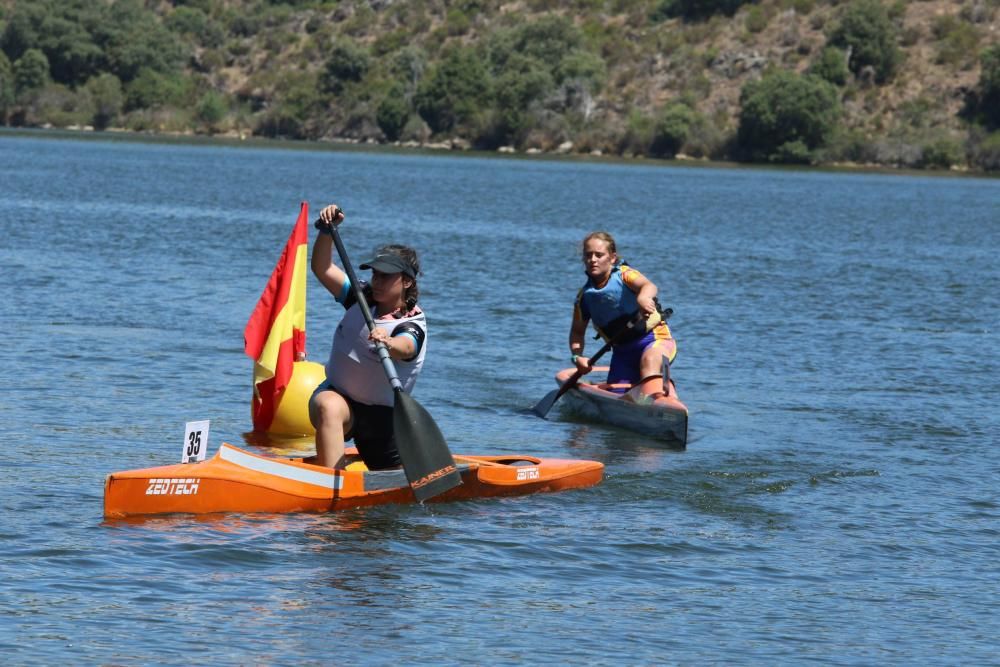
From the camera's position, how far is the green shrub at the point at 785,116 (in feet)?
336

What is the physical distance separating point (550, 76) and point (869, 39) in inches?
876

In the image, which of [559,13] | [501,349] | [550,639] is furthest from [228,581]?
[559,13]

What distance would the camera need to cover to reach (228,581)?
30.0 ft

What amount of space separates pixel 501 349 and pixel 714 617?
11.3 meters

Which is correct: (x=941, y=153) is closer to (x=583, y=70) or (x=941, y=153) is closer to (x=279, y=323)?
(x=583, y=70)

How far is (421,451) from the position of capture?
10.5 m

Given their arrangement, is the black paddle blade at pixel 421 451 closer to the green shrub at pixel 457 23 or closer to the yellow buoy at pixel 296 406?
the yellow buoy at pixel 296 406

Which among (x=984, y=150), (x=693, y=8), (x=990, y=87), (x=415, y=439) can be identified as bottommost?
(x=415, y=439)

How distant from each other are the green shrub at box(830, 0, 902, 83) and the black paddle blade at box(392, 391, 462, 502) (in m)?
106

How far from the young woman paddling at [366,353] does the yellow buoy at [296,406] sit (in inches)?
114

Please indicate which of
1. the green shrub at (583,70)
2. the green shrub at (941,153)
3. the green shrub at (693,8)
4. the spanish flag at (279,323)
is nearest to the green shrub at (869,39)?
the green shrub at (941,153)

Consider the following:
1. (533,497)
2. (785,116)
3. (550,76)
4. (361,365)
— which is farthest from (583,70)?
(361,365)

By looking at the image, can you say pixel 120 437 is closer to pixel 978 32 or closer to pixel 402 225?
pixel 402 225

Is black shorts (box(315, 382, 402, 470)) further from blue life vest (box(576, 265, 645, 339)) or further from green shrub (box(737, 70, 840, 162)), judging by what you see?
green shrub (box(737, 70, 840, 162))
